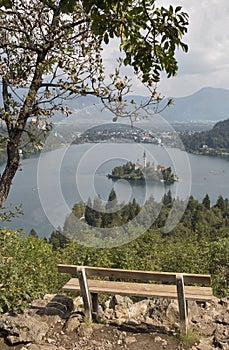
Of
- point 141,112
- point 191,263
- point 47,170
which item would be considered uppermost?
point 141,112

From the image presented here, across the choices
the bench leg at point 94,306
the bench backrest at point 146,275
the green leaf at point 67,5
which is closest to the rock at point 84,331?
the bench leg at point 94,306

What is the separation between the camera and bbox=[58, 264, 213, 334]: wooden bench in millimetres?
3539

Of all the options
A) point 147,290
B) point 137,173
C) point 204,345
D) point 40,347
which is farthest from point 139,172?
point 40,347

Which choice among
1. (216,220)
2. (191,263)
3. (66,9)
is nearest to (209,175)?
(216,220)

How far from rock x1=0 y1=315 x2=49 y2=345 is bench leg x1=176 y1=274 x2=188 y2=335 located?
1338 millimetres

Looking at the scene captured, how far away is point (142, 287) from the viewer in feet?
12.6

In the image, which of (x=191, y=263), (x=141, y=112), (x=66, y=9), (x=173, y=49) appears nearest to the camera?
(x=66, y=9)

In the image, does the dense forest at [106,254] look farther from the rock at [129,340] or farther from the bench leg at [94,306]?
the rock at [129,340]

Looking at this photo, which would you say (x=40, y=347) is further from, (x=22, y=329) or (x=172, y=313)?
(x=172, y=313)

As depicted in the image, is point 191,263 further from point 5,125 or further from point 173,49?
point 173,49

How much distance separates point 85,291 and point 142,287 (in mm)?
586

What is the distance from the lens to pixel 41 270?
5441 mm

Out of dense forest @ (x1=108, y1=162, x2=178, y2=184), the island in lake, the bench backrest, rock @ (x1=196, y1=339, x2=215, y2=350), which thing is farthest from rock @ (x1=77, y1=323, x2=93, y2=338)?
dense forest @ (x1=108, y1=162, x2=178, y2=184)

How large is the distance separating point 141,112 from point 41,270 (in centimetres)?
362
